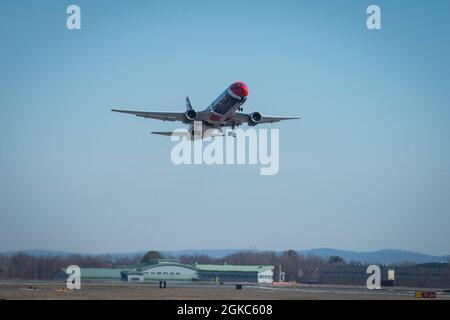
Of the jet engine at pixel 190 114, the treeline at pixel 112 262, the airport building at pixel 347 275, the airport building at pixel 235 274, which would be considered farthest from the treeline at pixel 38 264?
the jet engine at pixel 190 114

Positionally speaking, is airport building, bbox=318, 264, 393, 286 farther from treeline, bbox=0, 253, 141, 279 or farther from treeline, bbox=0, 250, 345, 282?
treeline, bbox=0, 253, 141, 279

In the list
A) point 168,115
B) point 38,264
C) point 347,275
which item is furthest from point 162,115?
point 347,275

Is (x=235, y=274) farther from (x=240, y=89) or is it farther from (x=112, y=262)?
(x=240, y=89)

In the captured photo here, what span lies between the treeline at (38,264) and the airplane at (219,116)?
121 ft

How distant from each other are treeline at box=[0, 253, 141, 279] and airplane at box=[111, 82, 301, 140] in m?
36.9

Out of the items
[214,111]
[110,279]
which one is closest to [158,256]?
[110,279]

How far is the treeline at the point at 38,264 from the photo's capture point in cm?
11131

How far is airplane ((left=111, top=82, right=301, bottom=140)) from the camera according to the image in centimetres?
7644

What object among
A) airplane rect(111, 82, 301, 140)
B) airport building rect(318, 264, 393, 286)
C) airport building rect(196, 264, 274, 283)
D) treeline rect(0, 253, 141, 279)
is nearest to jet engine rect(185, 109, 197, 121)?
airplane rect(111, 82, 301, 140)

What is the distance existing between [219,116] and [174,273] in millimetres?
48969

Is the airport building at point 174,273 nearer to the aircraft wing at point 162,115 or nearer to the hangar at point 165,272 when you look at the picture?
the hangar at point 165,272

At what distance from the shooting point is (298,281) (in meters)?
134
